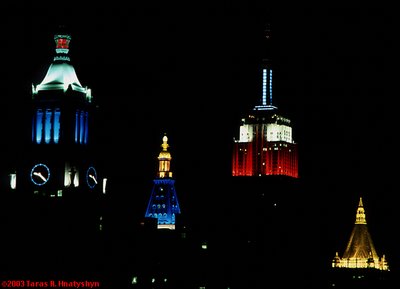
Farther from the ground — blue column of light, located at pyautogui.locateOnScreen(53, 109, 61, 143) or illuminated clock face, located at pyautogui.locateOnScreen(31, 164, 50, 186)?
blue column of light, located at pyautogui.locateOnScreen(53, 109, 61, 143)

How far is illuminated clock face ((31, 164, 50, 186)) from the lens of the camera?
171250mm

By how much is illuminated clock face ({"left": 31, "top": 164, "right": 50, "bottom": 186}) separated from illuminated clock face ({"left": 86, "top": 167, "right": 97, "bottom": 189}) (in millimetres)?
4664

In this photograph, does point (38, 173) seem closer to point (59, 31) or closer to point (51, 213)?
point (51, 213)

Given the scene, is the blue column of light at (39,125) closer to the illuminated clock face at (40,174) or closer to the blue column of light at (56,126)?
the blue column of light at (56,126)

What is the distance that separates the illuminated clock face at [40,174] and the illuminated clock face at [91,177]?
15.3ft

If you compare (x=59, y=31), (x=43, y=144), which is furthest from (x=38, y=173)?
(x=59, y=31)

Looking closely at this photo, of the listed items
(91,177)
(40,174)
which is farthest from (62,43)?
(91,177)

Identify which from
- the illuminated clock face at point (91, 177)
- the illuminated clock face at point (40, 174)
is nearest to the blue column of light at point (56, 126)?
the illuminated clock face at point (40, 174)

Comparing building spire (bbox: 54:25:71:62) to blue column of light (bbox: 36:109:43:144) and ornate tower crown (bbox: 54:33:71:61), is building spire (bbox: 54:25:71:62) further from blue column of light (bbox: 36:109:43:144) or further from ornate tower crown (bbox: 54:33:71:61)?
blue column of light (bbox: 36:109:43:144)

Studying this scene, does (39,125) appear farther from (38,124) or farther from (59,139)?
(59,139)

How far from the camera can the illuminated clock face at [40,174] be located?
171250 mm

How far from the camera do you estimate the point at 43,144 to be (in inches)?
6762

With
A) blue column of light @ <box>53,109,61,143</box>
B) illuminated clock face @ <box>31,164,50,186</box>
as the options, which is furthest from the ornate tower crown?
illuminated clock face @ <box>31,164,50,186</box>

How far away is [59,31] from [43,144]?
1288 centimetres
